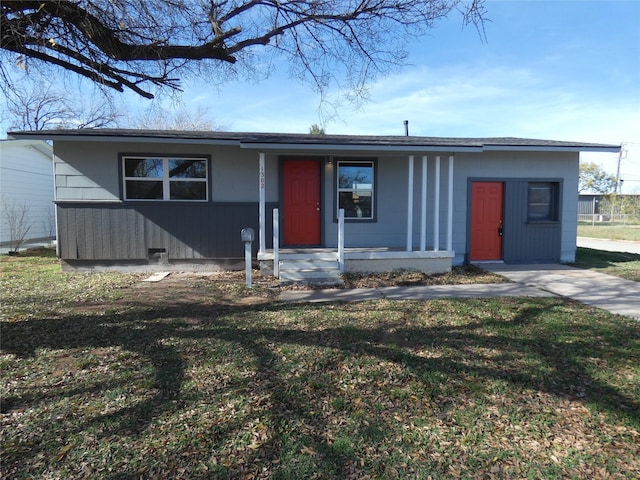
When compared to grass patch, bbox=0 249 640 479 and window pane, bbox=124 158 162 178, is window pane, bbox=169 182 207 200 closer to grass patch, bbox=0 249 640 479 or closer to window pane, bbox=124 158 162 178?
window pane, bbox=124 158 162 178

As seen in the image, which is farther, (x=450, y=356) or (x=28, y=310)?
(x=28, y=310)

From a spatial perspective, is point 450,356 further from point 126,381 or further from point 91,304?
point 91,304

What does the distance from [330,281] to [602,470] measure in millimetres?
5564

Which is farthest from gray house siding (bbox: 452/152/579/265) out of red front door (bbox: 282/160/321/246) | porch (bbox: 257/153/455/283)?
red front door (bbox: 282/160/321/246)

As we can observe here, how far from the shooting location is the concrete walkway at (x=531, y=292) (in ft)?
20.7

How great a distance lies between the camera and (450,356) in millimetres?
3938

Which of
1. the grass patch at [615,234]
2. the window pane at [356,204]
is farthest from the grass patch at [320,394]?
the grass patch at [615,234]

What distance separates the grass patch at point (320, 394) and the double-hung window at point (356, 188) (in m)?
4.46

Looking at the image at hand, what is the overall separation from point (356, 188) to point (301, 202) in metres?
1.37

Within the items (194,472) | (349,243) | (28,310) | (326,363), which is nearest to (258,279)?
(349,243)

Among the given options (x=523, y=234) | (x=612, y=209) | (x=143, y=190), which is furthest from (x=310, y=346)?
(x=612, y=209)

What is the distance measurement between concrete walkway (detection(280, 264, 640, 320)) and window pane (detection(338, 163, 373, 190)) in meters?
3.27

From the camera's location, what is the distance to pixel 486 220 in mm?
10078

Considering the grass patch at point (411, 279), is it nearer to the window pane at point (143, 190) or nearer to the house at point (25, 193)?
the window pane at point (143, 190)
